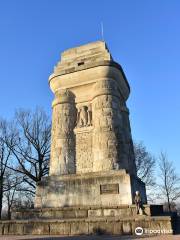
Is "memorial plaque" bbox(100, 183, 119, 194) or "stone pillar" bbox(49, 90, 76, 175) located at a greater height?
"stone pillar" bbox(49, 90, 76, 175)

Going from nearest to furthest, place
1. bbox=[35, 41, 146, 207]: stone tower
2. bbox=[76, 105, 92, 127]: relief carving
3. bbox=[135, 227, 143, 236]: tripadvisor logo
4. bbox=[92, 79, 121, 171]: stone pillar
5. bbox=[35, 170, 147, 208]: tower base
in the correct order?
bbox=[135, 227, 143, 236]: tripadvisor logo < bbox=[35, 170, 147, 208]: tower base < bbox=[35, 41, 146, 207]: stone tower < bbox=[92, 79, 121, 171]: stone pillar < bbox=[76, 105, 92, 127]: relief carving

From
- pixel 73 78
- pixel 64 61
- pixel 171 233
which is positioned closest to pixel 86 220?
pixel 171 233

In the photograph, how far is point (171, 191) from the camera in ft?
85.9

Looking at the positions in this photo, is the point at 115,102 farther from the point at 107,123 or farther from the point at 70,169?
the point at 70,169

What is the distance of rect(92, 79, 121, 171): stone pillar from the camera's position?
1054cm

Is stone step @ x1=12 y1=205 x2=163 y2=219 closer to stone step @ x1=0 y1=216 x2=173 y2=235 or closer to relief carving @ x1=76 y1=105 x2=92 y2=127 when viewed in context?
stone step @ x1=0 y1=216 x2=173 y2=235

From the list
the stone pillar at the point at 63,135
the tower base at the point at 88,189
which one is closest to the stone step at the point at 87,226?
the tower base at the point at 88,189

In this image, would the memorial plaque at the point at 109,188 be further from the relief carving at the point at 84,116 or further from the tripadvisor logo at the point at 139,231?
the relief carving at the point at 84,116

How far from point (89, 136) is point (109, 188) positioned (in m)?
2.70

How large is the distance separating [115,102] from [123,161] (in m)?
2.82

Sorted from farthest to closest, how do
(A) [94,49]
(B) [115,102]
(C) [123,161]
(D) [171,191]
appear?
(D) [171,191] → (A) [94,49] → (B) [115,102] → (C) [123,161]

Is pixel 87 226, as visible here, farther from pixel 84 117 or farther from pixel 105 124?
pixel 84 117

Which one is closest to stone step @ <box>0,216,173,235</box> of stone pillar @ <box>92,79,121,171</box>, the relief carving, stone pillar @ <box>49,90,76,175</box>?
stone pillar @ <box>92,79,121,171</box>

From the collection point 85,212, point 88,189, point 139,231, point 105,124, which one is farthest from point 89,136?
point 139,231
